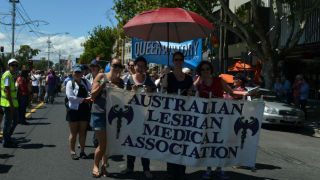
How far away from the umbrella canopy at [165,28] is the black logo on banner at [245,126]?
1.60 meters

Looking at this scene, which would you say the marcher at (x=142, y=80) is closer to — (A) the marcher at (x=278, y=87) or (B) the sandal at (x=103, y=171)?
(B) the sandal at (x=103, y=171)

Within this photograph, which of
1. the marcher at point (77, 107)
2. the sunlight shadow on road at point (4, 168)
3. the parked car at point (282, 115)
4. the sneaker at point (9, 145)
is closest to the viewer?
the sunlight shadow on road at point (4, 168)

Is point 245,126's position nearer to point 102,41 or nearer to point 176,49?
point 176,49

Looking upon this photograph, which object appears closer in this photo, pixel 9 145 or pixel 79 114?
pixel 79 114

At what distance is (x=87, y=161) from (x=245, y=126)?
297cm

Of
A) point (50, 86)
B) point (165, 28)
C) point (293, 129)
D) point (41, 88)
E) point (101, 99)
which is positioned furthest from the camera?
point (41, 88)

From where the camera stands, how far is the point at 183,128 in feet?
23.9

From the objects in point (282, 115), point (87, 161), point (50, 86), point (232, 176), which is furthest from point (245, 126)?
point (50, 86)

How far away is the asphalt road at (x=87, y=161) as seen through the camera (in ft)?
26.3

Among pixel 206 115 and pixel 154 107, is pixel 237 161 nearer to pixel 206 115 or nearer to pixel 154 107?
pixel 206 115

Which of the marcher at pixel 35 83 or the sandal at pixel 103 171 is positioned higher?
the marcher at pixel 35 83

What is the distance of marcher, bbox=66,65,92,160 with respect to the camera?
29.7 feet

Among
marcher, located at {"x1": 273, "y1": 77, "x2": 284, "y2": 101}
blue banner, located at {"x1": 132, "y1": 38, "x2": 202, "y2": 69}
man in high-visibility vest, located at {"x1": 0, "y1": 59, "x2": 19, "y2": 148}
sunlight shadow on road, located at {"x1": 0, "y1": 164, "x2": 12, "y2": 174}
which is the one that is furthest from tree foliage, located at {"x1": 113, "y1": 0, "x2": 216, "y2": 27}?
sunlight shadow on road, located at {"x1": 0, "y1": 164, "x2": 12, "y2": 174}

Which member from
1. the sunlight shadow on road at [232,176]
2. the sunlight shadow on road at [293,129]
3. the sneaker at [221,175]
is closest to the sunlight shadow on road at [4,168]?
the sunlight shadow on road at [232,176]
